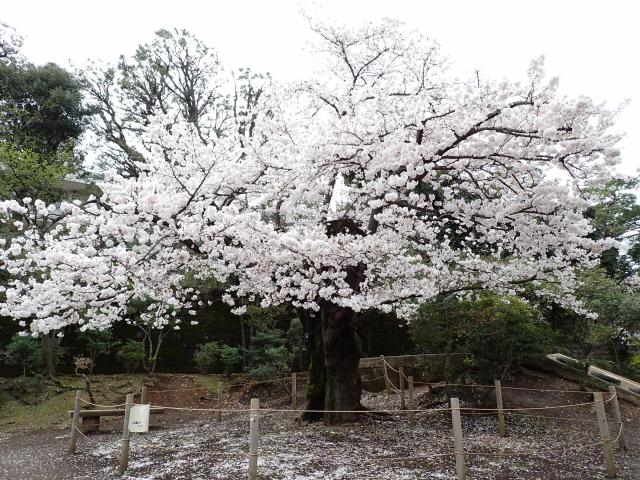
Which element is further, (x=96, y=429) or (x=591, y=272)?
(x=591, y=272)

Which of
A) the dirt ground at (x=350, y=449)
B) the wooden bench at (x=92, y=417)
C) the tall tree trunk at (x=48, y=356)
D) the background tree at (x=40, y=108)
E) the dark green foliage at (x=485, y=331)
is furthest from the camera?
the background tree at (x=40, y=108)

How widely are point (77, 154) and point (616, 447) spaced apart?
59.9ft

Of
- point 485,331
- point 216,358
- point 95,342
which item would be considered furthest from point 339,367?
point 95,342

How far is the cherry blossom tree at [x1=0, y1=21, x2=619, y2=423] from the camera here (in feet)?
19.2

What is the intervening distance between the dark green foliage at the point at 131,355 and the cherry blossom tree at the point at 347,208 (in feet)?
Result: 18.0

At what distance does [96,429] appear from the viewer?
832cm

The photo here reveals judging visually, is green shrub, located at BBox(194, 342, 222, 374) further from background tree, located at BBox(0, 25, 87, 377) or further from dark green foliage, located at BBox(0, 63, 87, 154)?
dark green foliage, located at BBox(0, 63, 87, 154)

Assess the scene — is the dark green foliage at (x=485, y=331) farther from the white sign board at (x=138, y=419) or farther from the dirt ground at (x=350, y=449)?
the white sign board at (x=138, y=419)

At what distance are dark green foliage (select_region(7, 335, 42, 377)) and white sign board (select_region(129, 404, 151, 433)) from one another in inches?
278

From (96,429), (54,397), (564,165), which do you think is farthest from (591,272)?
(54,397)

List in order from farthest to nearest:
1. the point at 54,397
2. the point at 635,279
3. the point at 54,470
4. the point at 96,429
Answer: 1. the point at 635,279
2. the point at 54,397
3. the point at 96,429
4. the point at 54,470

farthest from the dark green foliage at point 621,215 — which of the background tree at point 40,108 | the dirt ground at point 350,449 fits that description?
the background tree at point 40,108

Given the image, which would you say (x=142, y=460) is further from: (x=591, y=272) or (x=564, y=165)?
(x=591, y=272)

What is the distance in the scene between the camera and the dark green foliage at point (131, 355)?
12.1m
